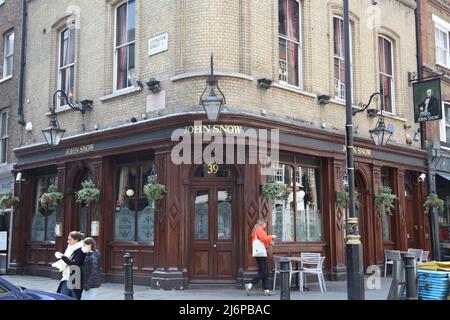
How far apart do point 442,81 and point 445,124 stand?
5.29 feet

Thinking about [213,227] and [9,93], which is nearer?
[213,227]

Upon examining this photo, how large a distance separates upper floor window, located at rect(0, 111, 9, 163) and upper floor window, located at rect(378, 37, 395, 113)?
43.6ft

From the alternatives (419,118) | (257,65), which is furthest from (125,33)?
(419,118)

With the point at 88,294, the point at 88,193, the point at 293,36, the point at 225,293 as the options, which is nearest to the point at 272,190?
the point at 225,293

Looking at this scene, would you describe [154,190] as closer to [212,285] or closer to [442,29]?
[212,285]

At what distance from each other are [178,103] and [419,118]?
29.8ft

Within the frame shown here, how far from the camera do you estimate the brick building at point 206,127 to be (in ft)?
43.7

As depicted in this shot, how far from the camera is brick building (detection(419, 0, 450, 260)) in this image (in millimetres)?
19609

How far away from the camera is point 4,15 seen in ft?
68.1

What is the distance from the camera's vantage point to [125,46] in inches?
608

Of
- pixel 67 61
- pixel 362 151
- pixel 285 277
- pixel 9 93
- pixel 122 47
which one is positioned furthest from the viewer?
pixel 9 93

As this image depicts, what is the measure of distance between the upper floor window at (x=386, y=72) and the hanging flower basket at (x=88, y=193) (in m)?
9.69

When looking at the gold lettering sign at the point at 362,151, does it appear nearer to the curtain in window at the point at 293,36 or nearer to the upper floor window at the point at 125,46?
the curtain in window at the point at 293,36

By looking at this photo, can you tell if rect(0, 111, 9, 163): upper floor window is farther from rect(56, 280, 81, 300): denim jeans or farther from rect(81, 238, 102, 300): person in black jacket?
rect(81, 238, 102, 300): person in black jacket
